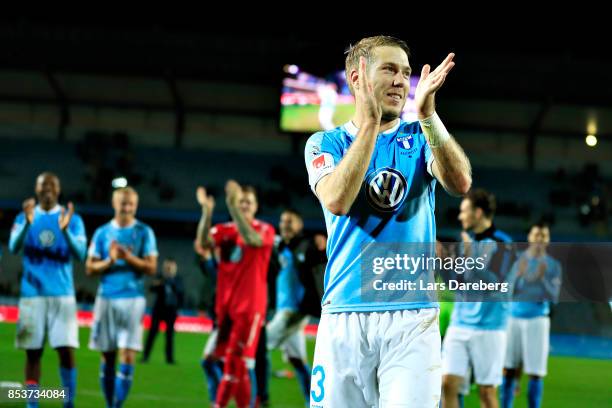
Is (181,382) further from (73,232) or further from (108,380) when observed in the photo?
(73,232)

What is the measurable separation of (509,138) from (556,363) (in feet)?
54.5

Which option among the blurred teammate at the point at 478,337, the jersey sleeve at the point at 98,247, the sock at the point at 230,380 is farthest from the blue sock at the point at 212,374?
the blurred teammate at the point at 478,337

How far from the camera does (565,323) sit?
71.5 feet

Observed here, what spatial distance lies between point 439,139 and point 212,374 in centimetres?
524

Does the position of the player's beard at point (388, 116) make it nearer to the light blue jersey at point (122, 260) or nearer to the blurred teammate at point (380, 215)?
the blurred teammate at point (380, 215)

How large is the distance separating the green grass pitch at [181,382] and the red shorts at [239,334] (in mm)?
1552

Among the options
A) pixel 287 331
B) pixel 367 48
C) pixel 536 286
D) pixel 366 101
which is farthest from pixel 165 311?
pixel 366 101

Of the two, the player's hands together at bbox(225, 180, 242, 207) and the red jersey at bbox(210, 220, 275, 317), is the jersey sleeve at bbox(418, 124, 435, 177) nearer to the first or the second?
the player's hands together at bbox(225, 180, 242, 207)

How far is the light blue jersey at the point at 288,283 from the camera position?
29.1 ft

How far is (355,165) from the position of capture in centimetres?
280

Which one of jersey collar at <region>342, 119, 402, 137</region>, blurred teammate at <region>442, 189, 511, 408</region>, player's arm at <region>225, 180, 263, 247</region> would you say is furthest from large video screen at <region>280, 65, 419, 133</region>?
jersey collar at <region>342, 119, 402, 137</region>

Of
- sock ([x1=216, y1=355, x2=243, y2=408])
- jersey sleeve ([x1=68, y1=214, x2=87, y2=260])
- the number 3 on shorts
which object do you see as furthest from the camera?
jersey sleeve ([x1=68, y1=214, x2=87, y2=260])

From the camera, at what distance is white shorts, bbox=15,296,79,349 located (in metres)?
7.26

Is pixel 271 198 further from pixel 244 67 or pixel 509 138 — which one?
pixel 509 138
